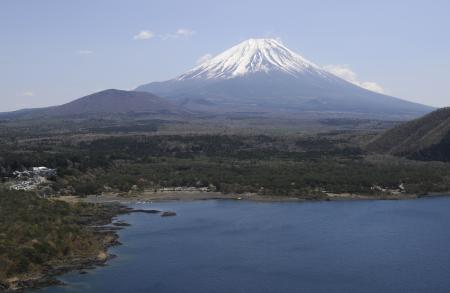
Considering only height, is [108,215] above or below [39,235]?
below

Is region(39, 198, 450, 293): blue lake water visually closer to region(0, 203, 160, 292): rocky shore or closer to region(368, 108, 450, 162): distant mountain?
region(0, 203, 160, 292): rocky shore

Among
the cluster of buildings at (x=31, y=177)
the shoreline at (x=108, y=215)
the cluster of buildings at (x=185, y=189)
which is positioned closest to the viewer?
the shoreline at (x=108, y=215)

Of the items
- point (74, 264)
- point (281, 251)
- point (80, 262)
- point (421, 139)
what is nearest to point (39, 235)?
point (80, 262)

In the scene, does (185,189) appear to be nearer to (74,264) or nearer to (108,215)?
(108,215)

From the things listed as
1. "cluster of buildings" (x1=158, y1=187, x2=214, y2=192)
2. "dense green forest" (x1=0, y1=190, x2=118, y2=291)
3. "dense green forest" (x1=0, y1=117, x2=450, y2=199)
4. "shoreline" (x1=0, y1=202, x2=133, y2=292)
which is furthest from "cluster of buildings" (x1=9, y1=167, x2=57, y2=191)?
"shoreline" (x1=0, y1=202, x2=133, y2=292)

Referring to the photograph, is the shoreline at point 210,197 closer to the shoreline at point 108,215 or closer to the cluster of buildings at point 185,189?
the shoreline at point 108,215

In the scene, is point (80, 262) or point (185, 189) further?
point (185, 189)

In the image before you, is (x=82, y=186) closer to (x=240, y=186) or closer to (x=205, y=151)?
(x=240, y=186)

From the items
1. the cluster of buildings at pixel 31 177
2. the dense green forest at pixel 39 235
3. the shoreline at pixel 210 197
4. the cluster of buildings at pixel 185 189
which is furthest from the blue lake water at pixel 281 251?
the cluster of buildings at pixel 31 177

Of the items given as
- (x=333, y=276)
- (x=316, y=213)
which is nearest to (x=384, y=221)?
(x=316, y=213)
